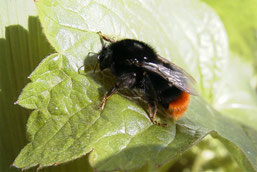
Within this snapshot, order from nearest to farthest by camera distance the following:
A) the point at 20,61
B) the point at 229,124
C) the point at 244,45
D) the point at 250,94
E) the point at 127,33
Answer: the point at 20,61
the point at 127,33
the point at 229,124
the point at 250,94
the point at 244,45

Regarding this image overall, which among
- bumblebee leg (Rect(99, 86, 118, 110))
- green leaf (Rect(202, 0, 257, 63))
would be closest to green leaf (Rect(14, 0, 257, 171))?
bumblebee leg (Rect(99, 86, 118, 110))

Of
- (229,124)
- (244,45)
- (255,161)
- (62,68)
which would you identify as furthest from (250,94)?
(62,68)

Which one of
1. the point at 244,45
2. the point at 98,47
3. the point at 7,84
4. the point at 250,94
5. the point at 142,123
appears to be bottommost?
the point at 250,94

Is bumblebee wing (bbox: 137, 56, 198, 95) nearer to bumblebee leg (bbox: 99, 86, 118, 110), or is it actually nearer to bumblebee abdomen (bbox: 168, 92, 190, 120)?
bumblebee abdomen (bbox: 168, 92, 190, 120)

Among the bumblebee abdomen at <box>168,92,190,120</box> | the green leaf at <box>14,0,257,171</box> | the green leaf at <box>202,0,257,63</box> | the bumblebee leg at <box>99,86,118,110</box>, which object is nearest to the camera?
the green leaf at <box>14,0,257,171</box>

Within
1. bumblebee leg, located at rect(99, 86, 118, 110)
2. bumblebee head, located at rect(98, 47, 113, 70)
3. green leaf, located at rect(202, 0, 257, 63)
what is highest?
bumblebee head, located at rect(98, 47, 113, 70)

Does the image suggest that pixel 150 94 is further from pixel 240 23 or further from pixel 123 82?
pixel 240 23

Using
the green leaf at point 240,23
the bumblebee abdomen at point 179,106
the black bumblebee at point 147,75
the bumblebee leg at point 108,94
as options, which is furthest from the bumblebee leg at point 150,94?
the green leaf at point 240,23

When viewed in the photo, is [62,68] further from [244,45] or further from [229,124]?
[244,45]
